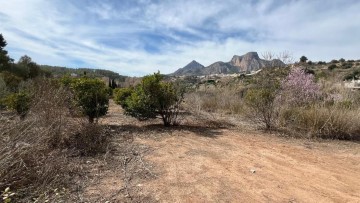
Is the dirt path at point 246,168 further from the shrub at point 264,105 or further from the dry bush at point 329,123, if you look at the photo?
the shrub at point 264,105

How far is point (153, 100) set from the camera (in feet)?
29.6

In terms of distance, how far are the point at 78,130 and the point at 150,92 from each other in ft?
9.52

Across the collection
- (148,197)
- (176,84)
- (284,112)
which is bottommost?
(148,197)

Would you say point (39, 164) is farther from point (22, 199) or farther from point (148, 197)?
point (148, 197)

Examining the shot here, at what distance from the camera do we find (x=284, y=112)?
364 inches

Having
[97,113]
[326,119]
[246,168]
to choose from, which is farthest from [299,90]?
[97,113]

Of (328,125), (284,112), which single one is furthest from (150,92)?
(328,125)

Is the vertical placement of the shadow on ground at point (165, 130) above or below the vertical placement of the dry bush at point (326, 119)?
below

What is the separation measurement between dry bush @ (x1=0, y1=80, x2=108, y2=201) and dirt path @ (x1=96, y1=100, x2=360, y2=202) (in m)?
1.14

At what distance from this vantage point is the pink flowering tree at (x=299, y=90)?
32.4 feet

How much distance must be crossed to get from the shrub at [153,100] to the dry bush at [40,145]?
2.39m

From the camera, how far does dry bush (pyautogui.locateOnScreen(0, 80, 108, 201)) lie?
4.02 meters

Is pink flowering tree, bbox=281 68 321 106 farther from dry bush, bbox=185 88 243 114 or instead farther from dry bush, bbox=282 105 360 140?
dry bush, bbox=185 88 243 114

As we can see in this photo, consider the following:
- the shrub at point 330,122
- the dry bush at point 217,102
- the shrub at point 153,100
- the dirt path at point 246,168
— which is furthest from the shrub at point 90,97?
the shrub at point 330,122
